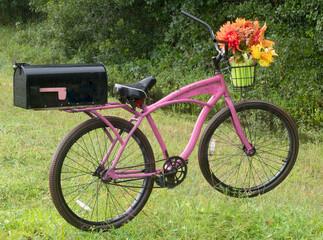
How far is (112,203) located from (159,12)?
8428 mm

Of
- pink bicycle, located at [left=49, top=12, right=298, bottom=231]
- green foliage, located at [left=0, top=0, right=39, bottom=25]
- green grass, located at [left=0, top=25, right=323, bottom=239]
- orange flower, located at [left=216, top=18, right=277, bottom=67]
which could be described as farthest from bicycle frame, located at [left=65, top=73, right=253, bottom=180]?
green foliage, located at [left=0, top=0, right=39, bottom=25]

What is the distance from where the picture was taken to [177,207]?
365 cm

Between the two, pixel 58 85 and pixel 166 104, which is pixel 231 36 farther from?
pixel 58 85

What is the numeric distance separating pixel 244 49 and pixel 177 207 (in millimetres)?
1434

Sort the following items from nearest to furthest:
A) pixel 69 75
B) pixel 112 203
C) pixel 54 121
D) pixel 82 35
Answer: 1. pixel 69 75
2. pixel 112 203
3. pixel 54 121
4. pixel 82 35

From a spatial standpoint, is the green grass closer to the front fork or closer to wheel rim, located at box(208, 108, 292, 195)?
wheel rim, located at box(208, 108, 292, 195)

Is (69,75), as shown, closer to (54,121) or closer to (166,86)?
(54,121)

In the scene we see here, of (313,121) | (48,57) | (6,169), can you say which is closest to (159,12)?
(48,57)

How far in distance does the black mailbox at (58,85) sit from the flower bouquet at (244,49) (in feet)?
3.82

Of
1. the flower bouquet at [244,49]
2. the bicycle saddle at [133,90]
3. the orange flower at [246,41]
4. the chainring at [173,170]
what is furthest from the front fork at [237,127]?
the bicycle saddle at [133,90]

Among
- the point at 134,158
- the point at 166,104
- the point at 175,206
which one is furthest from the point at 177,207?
the point at 166,104

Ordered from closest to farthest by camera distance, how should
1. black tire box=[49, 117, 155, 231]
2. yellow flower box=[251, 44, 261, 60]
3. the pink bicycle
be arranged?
black tire box=[49, 117, 155, 231], the pink bicycle, yellow flower box=[251, 44, 261, 60]

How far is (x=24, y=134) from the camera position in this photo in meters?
5.86

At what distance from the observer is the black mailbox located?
3096 mm
